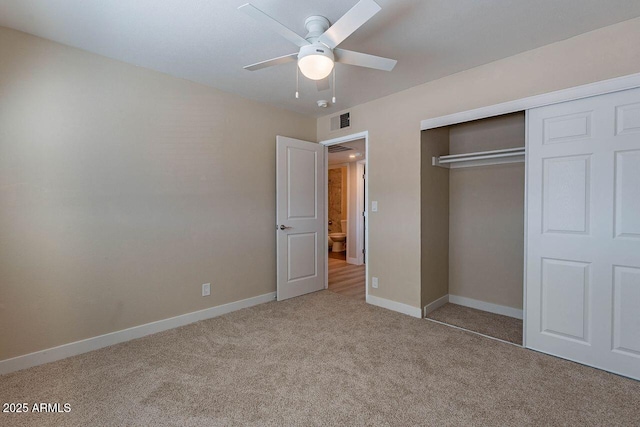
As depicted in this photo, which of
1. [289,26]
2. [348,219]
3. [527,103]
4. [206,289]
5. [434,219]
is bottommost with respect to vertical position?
[206,289]

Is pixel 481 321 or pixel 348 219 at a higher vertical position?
pixel 348 219

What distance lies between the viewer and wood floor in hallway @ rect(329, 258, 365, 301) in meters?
4.22

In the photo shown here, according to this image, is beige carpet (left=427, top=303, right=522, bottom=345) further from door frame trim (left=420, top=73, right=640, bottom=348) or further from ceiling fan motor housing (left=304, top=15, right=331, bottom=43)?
ceiling fan motor housing (left=304, top=15, right=331, bottom=43)

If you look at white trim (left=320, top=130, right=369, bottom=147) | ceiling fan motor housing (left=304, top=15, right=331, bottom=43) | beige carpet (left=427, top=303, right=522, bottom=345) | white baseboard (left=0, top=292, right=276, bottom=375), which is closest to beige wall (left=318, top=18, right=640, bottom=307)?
white trim (left=320, top=130, right=369, bottom=147)

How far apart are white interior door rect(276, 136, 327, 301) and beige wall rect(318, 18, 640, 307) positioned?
24.3 inches

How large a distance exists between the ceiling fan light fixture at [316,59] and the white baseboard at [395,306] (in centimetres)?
264

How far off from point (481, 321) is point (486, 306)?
1.38 feet

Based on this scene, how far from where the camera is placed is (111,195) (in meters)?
2.63

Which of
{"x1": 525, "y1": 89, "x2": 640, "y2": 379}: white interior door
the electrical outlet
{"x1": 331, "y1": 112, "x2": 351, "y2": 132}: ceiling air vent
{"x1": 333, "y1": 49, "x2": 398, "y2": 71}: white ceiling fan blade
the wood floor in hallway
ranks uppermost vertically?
{"x1": 331, "y1": 112, "x2": 351, "y2": 132}: ceiling air vent

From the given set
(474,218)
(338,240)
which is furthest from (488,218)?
(338,240)

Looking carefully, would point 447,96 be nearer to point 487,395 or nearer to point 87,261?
point 487,395

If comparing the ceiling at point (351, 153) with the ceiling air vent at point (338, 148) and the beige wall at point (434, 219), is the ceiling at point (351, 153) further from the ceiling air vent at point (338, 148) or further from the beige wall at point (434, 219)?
the beige wall at point (434, 219)

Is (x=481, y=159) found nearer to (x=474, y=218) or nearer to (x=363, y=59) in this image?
(x=474, y=218)

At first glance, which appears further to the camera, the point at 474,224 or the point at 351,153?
the point at 351,153
